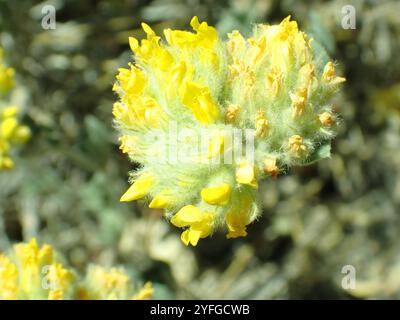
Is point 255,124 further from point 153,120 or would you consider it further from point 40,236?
point 40,236

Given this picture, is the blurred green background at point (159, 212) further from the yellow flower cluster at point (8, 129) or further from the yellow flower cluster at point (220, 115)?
the yellow flower cluster at point (220, 115)

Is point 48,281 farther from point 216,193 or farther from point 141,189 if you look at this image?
point 216,193

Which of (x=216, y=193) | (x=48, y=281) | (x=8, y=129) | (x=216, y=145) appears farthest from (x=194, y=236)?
(x=8, y=129)

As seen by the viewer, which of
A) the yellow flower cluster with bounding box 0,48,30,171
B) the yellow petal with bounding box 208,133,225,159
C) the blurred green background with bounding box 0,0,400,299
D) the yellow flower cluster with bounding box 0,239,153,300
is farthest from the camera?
the blurred green background with bounding box 0,0,400,299

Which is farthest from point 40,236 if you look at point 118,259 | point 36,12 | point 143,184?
point 143,184

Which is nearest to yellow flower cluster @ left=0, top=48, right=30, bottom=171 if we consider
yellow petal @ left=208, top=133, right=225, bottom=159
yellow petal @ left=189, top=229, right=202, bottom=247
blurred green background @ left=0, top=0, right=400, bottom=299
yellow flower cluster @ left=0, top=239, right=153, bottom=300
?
blurred green background @ left=0, top=0, right=400, bottom=299

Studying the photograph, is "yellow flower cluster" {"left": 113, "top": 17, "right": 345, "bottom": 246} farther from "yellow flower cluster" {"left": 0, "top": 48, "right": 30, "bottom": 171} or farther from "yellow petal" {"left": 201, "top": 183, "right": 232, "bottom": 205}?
"yellow flower cluster" {"left": 0, "top": 48, "right": 30, "bottom": 171}
